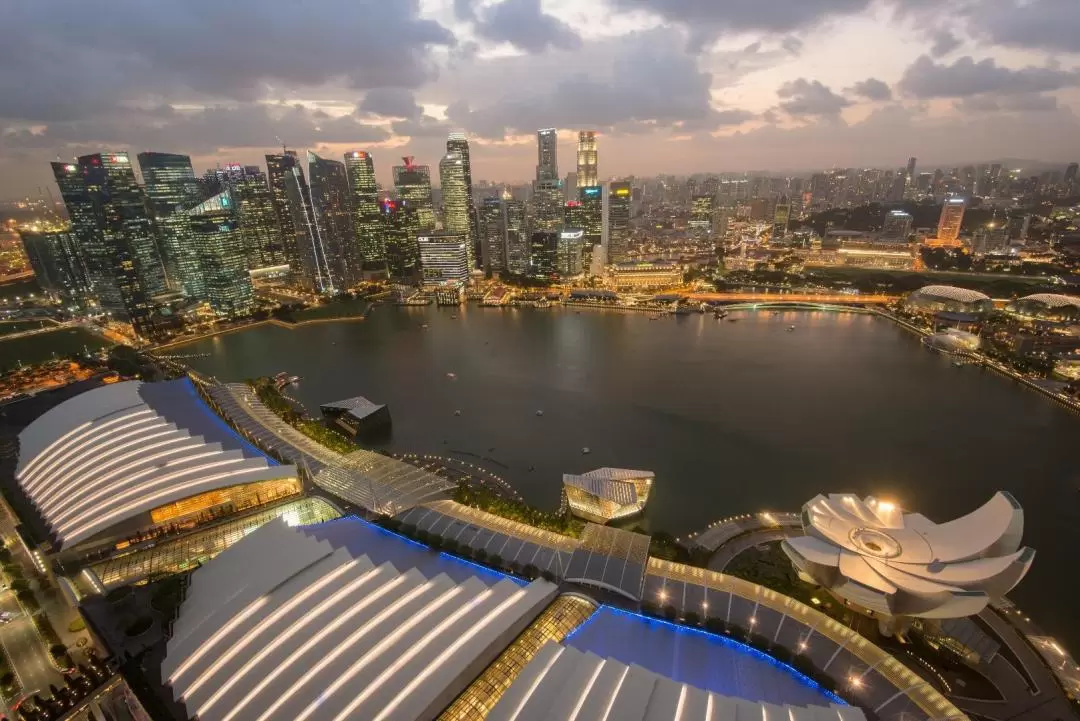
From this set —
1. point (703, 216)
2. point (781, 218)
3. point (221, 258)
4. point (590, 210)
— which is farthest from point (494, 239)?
point (781, 218)

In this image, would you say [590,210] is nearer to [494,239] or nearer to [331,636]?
[494,239]

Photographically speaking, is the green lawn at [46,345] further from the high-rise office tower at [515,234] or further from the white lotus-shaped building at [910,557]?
the white lotus-shaped building at [910,557]

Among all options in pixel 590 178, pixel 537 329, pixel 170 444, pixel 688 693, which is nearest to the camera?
pixel 688 693

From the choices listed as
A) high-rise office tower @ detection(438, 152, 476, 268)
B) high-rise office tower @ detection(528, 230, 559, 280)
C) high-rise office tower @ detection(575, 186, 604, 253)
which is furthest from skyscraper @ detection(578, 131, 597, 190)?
high-rise office tower @ detection(528, 230, 559, 280)

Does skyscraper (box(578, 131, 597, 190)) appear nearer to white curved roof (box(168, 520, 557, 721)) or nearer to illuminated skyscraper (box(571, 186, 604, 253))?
illuminated skyscraper (box(571, 186, 604, 253))

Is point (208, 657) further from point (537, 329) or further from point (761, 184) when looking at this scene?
point (761, 184)

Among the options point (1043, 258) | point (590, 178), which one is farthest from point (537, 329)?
point (1043, 258)
